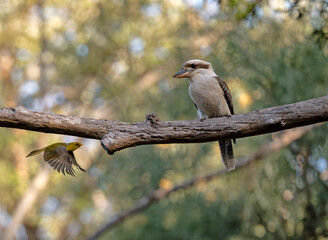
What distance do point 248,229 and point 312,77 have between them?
1666 millimetres

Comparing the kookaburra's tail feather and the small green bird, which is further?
the kookaburra's tail feather

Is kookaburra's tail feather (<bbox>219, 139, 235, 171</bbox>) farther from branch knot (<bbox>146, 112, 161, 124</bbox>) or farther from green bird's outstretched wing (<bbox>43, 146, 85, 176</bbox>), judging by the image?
green bird's outstretched wing (<bbox>43, 146, 85, 176</bbox>)

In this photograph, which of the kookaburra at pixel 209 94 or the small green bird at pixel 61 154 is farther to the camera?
the kookaburra at pixel 209 94

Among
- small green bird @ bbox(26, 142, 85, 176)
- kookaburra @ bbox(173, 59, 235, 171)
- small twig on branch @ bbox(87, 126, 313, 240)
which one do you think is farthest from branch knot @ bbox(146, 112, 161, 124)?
small twig on branch @ bbox(87, 126, 313, 240)

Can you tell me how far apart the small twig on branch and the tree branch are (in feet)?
7.57

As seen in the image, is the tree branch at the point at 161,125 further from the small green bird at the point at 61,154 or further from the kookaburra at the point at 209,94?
the kookaburra at the point at 209,94

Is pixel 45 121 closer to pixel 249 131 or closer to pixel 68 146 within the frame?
pixel 68 146

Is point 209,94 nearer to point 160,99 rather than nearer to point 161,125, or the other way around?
point 161,125

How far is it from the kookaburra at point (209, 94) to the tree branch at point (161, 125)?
102cm

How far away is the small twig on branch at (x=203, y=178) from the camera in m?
5.04

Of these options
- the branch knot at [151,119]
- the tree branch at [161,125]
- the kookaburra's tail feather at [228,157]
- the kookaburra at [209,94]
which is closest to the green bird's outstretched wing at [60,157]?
the tree branch at [161,125]

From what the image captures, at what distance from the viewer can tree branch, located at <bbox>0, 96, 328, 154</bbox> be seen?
95.6 inches

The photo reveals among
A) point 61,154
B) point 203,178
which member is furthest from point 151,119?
point 203,178

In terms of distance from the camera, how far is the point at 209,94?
374cm
